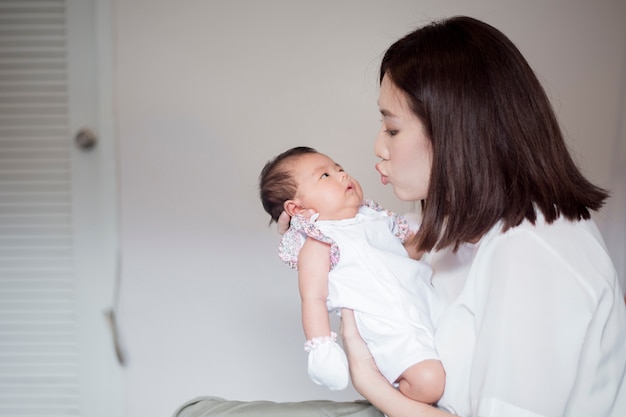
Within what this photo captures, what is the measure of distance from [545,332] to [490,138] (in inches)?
13.1

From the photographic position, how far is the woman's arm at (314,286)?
1.06 meters

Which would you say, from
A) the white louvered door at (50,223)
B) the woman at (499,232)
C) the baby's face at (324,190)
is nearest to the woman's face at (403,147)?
the woman at (499,232)

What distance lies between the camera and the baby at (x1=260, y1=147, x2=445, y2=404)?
3.36 feet

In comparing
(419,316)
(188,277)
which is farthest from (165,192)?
(419,316)

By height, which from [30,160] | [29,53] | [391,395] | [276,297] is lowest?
[276,297]

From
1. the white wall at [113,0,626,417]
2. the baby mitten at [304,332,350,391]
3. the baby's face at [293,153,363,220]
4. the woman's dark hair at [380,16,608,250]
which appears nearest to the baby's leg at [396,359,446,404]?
the baby mitten at [304,332,350,391]

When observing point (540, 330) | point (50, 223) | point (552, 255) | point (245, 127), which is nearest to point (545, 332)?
point (540, 330)

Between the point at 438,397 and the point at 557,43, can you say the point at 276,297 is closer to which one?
the point at 438,397

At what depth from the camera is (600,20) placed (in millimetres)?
1860

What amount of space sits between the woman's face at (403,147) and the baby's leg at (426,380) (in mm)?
319

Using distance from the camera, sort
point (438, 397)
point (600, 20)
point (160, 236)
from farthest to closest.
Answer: point (160, 236), point (600, 20), point (438, 397)

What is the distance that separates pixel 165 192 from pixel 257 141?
362 millimetres

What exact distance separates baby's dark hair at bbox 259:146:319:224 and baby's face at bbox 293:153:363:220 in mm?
16

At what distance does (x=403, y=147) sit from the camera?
1080 mm
